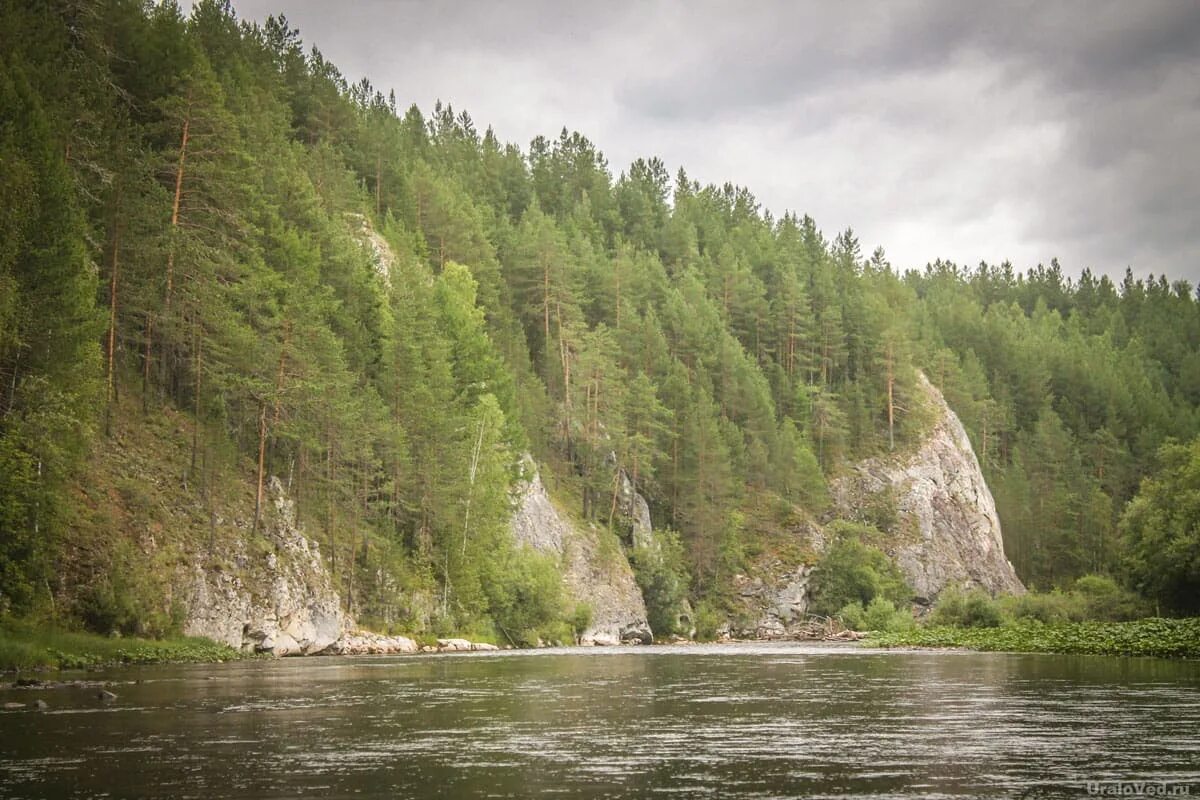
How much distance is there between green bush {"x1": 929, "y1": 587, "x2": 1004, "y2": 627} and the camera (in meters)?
75.2

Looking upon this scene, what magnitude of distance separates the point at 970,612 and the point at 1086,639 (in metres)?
26.9

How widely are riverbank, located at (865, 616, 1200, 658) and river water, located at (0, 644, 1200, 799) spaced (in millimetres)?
11625

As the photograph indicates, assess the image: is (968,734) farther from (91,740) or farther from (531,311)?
(531,311)

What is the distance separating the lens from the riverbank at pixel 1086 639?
44.1 meters

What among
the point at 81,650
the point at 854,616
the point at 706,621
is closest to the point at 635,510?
the point at 706,621

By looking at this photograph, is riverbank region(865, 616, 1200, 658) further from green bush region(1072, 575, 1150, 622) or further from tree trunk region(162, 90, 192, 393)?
tree trunk region(162, 90, 192, 393)

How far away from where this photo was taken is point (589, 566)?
89.4 metres

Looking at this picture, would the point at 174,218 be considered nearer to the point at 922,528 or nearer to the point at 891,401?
the point at 922,528

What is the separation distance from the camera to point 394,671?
39469 mm

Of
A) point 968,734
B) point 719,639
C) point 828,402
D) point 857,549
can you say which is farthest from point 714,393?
point 968,734

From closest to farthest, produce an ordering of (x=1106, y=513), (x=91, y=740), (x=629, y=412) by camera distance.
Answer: (x=91, y=740)
(x=629, y=412)
(x=1106, y=513)

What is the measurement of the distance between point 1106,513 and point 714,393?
5558cm

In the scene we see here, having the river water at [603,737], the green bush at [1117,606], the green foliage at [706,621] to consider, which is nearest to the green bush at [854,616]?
the green foliage at [706,621]

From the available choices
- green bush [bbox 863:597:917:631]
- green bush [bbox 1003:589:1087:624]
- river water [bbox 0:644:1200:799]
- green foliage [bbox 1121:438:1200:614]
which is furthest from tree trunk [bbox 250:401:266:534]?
green bush [bbox 863:597:917:631]
